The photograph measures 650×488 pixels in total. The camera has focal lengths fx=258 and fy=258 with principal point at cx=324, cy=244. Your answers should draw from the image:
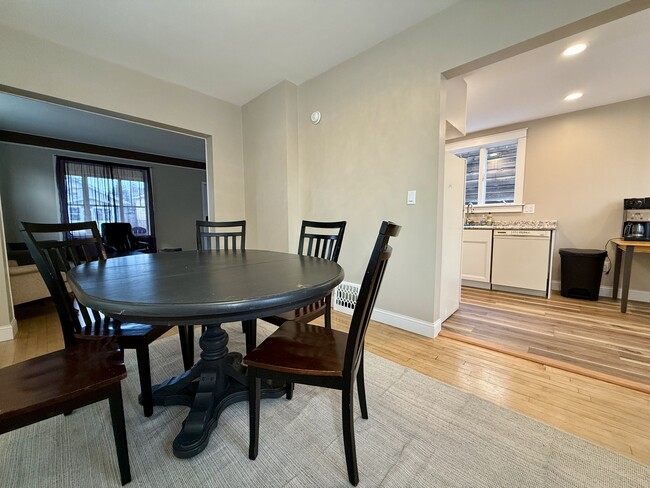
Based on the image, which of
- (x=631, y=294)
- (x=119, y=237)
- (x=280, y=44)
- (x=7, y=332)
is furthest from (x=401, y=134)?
(x=119, y=237)

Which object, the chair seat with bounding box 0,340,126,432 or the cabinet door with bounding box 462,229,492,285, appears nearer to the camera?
the chair seat with bounding box 0,340,126,432

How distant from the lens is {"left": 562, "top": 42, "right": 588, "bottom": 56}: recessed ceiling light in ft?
6.83

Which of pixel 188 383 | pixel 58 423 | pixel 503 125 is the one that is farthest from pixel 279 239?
pixel 503 125

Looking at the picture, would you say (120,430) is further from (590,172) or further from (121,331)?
(590,172)

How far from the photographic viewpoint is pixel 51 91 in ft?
7.19

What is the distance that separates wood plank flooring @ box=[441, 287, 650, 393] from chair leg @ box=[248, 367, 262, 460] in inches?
68.4

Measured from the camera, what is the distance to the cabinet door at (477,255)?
362 centimetres

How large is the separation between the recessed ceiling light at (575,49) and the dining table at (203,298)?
2730 mm

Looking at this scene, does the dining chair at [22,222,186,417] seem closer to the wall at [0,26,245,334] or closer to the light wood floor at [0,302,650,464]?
the light wood floor at [0,302,650,464]

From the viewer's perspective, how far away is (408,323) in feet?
7.50

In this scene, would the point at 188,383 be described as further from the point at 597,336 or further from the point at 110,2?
the point at 597,336

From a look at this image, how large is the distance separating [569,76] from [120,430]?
421 centimetres

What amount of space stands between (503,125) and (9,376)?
5257 millimetres

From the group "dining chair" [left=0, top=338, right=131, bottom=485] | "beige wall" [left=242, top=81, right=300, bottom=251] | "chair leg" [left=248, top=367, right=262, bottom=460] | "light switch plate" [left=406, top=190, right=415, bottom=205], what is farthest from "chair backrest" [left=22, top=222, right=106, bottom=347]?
"light switch plate" [left=406, top=190, right=415, bottom=205]
